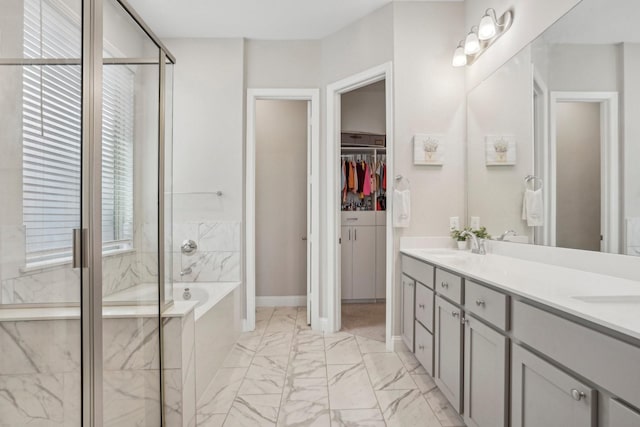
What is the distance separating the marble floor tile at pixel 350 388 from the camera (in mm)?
1892

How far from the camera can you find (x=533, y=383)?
1.10m

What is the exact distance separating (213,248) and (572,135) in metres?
2.88

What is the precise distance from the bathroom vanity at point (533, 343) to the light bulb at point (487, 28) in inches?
61.9

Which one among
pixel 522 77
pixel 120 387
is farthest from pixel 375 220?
pixel 120 387

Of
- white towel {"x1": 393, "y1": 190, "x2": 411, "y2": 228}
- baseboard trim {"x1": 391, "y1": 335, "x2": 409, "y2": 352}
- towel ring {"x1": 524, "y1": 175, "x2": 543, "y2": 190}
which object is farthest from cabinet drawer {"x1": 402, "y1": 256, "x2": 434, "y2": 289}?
towel ring {"x1": 524, "y1": 175, "x2": 543, "y2": 190}

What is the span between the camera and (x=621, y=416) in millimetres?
781

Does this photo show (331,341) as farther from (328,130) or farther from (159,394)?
(328,130)

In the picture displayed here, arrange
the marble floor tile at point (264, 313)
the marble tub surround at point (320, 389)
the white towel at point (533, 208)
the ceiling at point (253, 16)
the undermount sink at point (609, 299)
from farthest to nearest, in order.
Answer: the marble floor tile at point (264, 313)
the ceiling at point (253, 16)
the white towel at point (533, 208)
the marble tub surround at point (320, 389)
the undermount sink at point (609, 299)

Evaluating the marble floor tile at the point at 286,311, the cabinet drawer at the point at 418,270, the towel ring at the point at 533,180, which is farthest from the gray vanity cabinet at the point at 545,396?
the marble floor tile at the point at 286,311

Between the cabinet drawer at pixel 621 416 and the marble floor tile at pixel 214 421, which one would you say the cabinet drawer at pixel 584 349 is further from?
the marble floor tile at pixel 214 421

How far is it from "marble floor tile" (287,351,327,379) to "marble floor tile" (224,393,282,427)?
302 millimetres

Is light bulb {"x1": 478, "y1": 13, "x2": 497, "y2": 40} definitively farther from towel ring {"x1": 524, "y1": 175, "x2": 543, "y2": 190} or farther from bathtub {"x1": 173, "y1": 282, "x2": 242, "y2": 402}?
bathtub {"x1": 173, "y1": 282, "x2": 242, "y2": 402}

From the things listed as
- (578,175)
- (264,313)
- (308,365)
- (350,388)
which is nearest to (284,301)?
(264,313)

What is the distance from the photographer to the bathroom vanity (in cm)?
82
